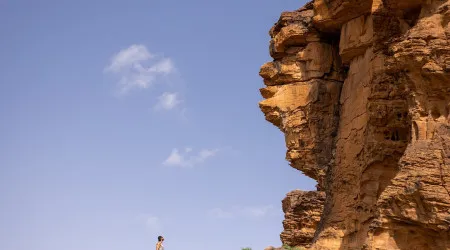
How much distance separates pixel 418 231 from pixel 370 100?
5.65m

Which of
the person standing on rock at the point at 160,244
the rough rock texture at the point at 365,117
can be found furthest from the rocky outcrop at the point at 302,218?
the person standing on rock at the point at 160,244

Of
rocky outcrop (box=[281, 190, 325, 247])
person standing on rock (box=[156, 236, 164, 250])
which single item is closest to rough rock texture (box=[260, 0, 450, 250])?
rocky outcrop (box=[281, 190, 325, 247])

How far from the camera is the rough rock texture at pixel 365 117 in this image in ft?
57.2

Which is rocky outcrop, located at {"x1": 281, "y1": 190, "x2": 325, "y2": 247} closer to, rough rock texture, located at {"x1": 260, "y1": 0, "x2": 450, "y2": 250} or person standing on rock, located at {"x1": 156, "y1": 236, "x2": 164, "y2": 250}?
rough rock texture, located at {"x1": 260, "y1": 0, "x2": 450, "y2": 250}

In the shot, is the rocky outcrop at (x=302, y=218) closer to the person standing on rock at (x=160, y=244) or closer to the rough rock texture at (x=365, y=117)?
the rough rock texture at (x=365, y=117)

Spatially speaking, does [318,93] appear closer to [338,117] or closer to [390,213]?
[338,117]

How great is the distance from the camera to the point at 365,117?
22.1 metres

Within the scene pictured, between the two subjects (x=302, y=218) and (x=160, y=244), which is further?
(x=302, y=218)

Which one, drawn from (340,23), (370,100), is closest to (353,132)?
(370,100)

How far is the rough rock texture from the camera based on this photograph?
17422 millimetres

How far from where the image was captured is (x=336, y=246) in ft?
72.0

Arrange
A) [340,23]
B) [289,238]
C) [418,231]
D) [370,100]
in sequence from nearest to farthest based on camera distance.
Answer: [418,231] < [370,100] < [340,23] < [289,238]

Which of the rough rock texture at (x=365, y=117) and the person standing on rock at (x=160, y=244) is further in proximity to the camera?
the person standing on rock at (x=160, y=244)

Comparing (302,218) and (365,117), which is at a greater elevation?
(365,117)
